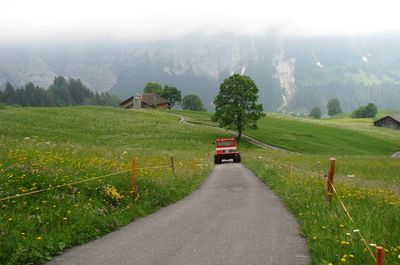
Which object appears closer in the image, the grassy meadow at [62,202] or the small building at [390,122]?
the grassy meadow at [62,202]

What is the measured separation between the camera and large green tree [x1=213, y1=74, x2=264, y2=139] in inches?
2827

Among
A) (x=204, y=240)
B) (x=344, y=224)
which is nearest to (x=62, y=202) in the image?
(x=204, y=240)

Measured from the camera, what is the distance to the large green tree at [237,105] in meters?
71.8

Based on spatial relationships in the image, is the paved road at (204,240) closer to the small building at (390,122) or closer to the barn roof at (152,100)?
the small building at (390,122)

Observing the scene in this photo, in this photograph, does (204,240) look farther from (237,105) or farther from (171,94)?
(171,94)

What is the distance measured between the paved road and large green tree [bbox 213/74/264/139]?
5735 centimetres

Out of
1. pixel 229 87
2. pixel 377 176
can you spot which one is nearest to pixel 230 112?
pixel 229 87

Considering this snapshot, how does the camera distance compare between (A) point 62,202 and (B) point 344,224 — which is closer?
(B) point 344,224

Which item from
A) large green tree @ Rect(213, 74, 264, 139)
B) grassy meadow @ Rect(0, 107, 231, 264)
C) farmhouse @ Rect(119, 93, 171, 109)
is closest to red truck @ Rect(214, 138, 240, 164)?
grassy meadow @ Rect(0, 107, 231, 264)

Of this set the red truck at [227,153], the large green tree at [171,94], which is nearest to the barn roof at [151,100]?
the large green tree at [171,94]

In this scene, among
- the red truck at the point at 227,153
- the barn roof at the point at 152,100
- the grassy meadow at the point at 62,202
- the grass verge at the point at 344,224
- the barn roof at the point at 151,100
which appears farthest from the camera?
the barn roof at the point at 152,100

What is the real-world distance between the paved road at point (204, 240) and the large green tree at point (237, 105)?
57.3m

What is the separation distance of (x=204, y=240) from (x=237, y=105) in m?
63.8

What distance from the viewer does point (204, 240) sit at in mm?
9695
